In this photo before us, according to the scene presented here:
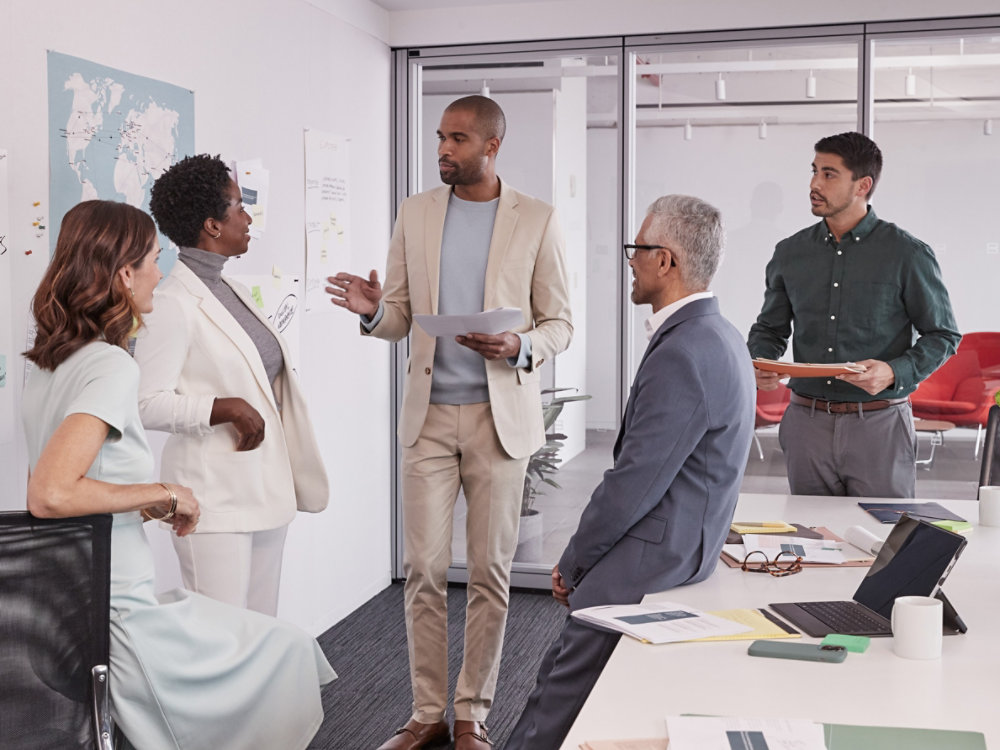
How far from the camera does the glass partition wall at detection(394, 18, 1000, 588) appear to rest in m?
4.84

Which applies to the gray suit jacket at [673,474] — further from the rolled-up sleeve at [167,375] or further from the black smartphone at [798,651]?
the rolled-up sleeve at [167,375]

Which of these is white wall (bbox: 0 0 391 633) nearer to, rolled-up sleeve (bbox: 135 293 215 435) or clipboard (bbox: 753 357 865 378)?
rolled-up sleeve (bbox: 135 293 215 435)

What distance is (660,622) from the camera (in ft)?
6.37

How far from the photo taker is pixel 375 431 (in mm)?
5168

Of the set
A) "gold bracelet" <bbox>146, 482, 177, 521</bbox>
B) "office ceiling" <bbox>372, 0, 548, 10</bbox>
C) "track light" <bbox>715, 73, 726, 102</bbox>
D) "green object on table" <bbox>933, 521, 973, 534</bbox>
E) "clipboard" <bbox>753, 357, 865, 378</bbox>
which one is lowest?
"green object on table" <bbox>933, 521, 973, 534</bbox>

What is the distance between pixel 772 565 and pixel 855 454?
1270 mm

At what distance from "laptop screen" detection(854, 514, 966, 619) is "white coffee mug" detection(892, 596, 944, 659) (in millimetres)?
163

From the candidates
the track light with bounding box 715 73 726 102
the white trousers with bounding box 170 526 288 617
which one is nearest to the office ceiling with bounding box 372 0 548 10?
the track light with bounding box 715 73 726 102

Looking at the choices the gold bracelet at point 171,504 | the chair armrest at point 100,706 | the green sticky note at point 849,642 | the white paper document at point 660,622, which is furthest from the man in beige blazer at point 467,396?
the green sticky note at point 849,642

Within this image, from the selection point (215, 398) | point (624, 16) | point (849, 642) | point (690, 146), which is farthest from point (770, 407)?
point (849, 642)

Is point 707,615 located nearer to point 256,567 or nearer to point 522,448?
point 256,567

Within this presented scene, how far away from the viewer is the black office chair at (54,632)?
1766 millimetres

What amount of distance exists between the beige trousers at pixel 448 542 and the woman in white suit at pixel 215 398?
69 centimetres

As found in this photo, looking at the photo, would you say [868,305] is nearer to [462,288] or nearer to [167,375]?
[462,288]
